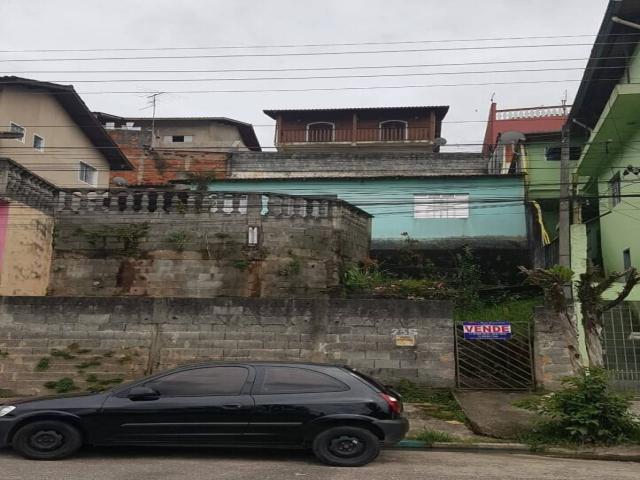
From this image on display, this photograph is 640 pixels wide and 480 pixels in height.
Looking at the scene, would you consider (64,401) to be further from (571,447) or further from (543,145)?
(543,145)

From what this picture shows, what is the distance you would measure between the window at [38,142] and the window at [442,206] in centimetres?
1274

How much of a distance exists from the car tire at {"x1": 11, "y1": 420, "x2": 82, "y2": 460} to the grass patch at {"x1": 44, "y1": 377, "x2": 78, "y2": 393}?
16.1 feet

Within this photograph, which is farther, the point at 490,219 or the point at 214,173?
the point at 214,173

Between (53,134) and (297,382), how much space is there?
17.1 metres

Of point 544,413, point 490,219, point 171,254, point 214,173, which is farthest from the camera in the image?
point 214,173

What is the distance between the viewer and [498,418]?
891 cm

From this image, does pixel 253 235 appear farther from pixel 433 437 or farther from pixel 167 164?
pixel 167 164

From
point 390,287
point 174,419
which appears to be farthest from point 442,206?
point 174,419

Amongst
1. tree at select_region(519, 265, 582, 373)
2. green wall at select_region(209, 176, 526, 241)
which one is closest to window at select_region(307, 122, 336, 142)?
green wall at select_region(209, 176, 526, 241)

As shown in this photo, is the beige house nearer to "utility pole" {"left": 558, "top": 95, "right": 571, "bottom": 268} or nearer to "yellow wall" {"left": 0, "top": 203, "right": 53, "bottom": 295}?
"yellow wall" {"left": 0, "top": 203, "right": 53, "bottom": 295}

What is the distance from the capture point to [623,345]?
1089 centimetres

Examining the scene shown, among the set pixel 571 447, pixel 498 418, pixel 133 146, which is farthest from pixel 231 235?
pixel 133 146

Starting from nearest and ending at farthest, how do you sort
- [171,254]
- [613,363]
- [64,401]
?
1. [64,401]
2. [613,363]
3. [171,254]

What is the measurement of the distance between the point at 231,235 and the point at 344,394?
896 cm
